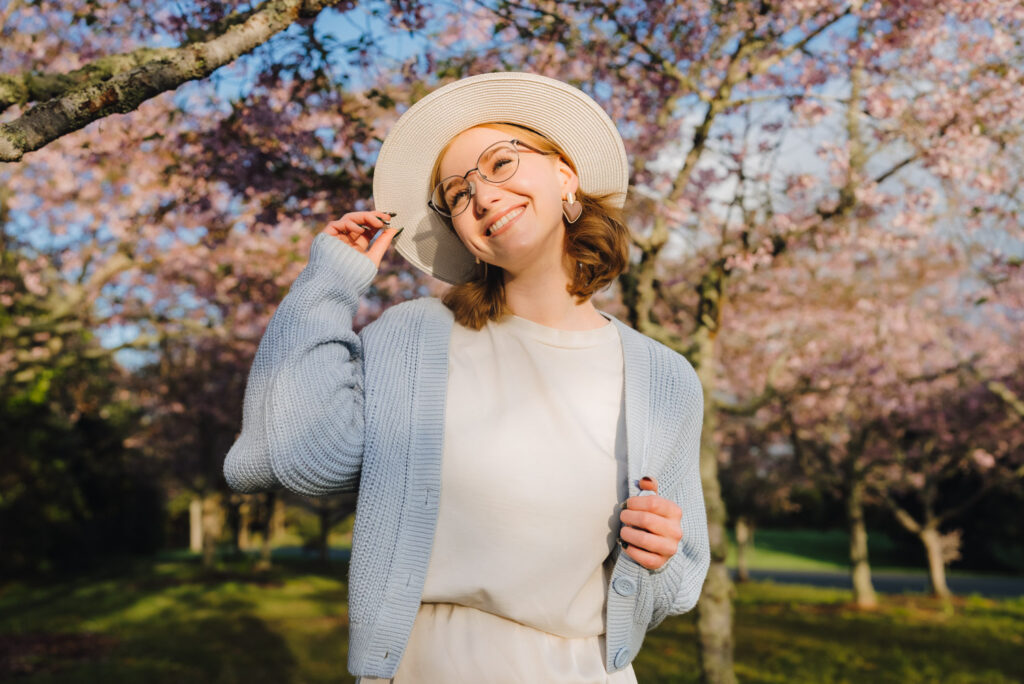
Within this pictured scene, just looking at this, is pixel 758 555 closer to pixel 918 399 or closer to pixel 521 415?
pixel 918 399

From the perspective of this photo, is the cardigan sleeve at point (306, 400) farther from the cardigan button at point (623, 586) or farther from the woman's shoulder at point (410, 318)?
the cardigan button at point (623, 586)

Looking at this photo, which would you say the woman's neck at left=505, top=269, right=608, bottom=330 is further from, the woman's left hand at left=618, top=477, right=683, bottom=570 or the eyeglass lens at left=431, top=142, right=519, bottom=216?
the woman's left hand at left=618, top=477, right=683, bottom=570

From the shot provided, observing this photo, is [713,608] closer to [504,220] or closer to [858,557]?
[504,220]

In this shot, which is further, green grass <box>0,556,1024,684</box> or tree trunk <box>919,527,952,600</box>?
tree trunk <box>919,527,952,600</box>

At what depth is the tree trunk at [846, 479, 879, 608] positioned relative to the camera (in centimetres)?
1594

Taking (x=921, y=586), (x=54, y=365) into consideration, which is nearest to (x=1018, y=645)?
(x=921, y=586)

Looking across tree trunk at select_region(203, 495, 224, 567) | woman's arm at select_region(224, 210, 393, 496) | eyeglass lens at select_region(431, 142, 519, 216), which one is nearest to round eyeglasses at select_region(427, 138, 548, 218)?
eyeglass lens at select_region(431, 142, 519, 216)

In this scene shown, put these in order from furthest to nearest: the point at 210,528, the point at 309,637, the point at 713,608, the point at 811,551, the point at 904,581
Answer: the point at 811,551 < the point at 904,581 < the point at 210,528 < the point at 309,637 < the point at 713,608

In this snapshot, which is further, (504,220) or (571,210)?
(571,210)

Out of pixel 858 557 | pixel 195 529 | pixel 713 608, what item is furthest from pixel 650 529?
pixel 195 529

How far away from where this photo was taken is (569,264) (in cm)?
197

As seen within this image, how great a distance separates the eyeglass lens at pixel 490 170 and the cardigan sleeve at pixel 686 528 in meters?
0.66

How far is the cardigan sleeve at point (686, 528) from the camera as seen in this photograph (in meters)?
1.75

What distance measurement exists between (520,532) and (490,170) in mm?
836
